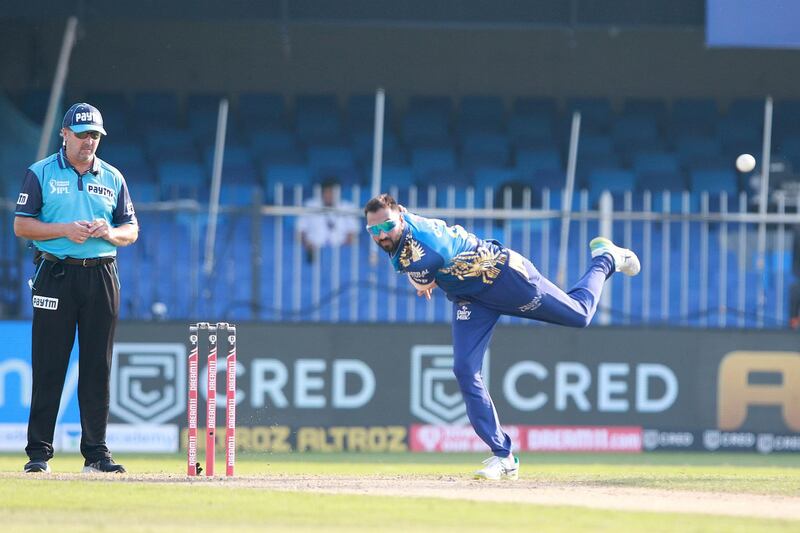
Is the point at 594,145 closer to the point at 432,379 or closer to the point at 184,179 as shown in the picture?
the point at 184,179

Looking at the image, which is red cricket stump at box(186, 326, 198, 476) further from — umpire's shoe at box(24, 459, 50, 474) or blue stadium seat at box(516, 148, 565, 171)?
blue stadium seat at box(516, 148, 565, 171)

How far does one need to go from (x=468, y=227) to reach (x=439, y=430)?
2.41 metres

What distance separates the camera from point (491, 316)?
10469 millimetres

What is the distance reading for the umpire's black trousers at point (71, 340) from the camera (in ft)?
33.0

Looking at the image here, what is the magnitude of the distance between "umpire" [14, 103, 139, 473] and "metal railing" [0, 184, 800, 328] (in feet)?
17.8

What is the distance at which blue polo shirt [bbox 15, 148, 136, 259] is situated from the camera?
9953mm

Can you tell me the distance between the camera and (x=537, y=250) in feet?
58.9

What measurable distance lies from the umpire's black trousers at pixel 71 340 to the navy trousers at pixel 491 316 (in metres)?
2.41

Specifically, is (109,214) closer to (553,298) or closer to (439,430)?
(553,298)

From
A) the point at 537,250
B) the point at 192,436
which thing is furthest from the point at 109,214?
the point at 537,250

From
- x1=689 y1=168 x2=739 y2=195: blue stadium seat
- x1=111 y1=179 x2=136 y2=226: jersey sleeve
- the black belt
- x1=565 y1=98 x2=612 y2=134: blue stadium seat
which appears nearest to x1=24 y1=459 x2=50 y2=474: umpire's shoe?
the black belt

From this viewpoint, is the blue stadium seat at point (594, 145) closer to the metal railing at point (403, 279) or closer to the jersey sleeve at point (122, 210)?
the metal railing at point (403, 279)

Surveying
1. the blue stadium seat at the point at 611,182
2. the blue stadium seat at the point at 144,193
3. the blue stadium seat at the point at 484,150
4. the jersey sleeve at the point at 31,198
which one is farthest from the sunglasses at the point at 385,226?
Result: the blue stadium seat at the point at 484,150

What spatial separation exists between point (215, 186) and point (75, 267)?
918 centimetres
